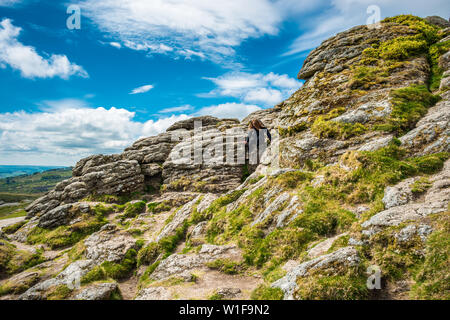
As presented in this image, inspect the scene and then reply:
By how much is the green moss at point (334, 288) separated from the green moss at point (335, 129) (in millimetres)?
15606

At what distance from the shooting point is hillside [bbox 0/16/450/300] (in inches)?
374

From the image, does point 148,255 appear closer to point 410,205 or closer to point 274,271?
point 274,271

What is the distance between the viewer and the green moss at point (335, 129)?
2073 cm

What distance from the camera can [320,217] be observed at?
45.2 feet

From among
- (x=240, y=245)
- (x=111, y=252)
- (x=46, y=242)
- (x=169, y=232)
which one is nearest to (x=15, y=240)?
(x=46, y=242)

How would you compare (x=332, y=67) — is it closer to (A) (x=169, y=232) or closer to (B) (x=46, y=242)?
(A) (x=169, y=232)

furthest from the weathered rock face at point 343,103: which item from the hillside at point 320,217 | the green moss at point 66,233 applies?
the green moss at point 66,233

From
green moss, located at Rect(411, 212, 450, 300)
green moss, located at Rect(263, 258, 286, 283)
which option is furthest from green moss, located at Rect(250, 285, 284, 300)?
green moss, located at Rect(411, 212, 450, 300)

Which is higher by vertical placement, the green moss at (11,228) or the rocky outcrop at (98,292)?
the rocky outcrop at (98,292)

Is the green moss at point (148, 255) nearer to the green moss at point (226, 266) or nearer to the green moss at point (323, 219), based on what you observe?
the green moss at point (226, 266)

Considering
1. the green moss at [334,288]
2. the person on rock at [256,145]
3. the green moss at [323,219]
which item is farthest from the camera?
the person on rock at [256,145]

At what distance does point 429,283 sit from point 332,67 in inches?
1396

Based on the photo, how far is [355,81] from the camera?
27.2 metres

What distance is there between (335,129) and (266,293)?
1794 cm
